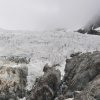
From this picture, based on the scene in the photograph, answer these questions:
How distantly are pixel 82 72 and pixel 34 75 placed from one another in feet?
66.0

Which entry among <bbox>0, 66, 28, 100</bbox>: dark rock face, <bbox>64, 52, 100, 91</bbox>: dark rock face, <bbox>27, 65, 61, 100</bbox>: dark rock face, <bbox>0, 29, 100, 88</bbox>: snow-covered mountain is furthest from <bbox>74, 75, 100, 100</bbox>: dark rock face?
<bbox>0, 29, 100, 88</bbox>: snow-covered mountain

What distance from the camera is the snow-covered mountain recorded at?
63406mm

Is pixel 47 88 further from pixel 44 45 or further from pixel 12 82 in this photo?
pixel 44 45

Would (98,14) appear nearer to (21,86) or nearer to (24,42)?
(24,42)

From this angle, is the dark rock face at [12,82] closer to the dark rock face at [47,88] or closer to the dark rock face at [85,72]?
the dark rock face at [47,88]

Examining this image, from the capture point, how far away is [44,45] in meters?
72.9

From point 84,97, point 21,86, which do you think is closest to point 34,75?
point 21,86

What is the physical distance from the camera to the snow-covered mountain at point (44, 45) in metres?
63.4

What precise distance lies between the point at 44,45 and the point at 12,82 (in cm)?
3208

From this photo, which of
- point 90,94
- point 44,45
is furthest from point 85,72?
point 44,45

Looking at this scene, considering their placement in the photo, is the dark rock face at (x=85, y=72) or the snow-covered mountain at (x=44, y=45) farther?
the snow-covered mountain at (x=44, y=45)

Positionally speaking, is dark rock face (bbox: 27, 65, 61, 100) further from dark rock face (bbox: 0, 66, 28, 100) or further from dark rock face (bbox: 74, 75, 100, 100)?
dark rock face (bbox: 74, 75, 100, 100)

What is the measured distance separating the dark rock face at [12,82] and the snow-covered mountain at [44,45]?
9294 mm

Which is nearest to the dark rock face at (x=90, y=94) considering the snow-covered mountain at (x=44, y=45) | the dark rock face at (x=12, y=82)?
the dark rock face at (x=12, y=82)
